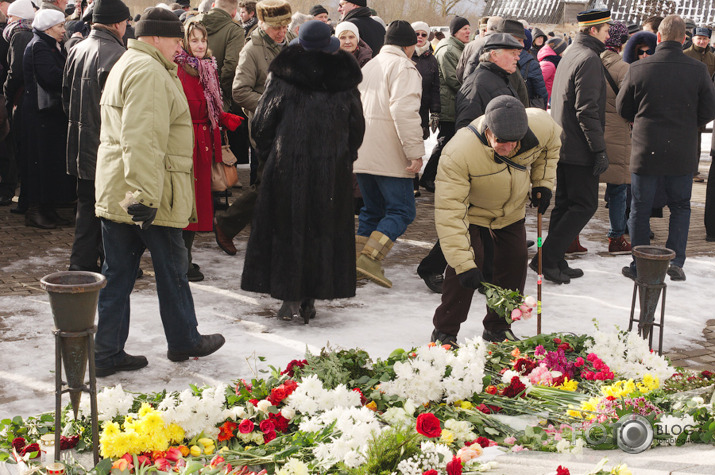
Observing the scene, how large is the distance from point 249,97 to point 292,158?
1.73 m

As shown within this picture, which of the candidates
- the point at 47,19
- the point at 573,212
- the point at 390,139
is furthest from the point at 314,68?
the point at 47,19

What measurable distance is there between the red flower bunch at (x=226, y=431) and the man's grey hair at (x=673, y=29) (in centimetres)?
539

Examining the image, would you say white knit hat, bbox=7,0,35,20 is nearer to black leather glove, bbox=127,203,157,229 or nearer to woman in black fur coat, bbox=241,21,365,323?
woman in black fur coat, bbox=241,21,365,323

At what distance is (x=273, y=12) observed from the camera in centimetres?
698

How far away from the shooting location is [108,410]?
384cm

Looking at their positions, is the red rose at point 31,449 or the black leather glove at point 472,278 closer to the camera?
the red rose at point 31,449

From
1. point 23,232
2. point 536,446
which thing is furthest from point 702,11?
point 536,446

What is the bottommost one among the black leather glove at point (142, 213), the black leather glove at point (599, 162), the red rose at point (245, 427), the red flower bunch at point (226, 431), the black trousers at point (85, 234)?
the red flower bunch at point (226, 431)

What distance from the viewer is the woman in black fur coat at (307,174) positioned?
18.7 ft

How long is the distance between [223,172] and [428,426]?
3.83m

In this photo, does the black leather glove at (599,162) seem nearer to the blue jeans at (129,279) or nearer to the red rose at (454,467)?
the blue jeans at (129,279)

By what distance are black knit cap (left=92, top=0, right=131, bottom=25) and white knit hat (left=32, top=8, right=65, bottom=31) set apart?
2.14 meters

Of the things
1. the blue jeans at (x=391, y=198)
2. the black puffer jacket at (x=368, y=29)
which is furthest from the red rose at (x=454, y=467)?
the black puffer jacket at (x=368, y=29)

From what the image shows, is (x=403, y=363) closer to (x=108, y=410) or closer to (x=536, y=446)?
(x=536, y=446)
